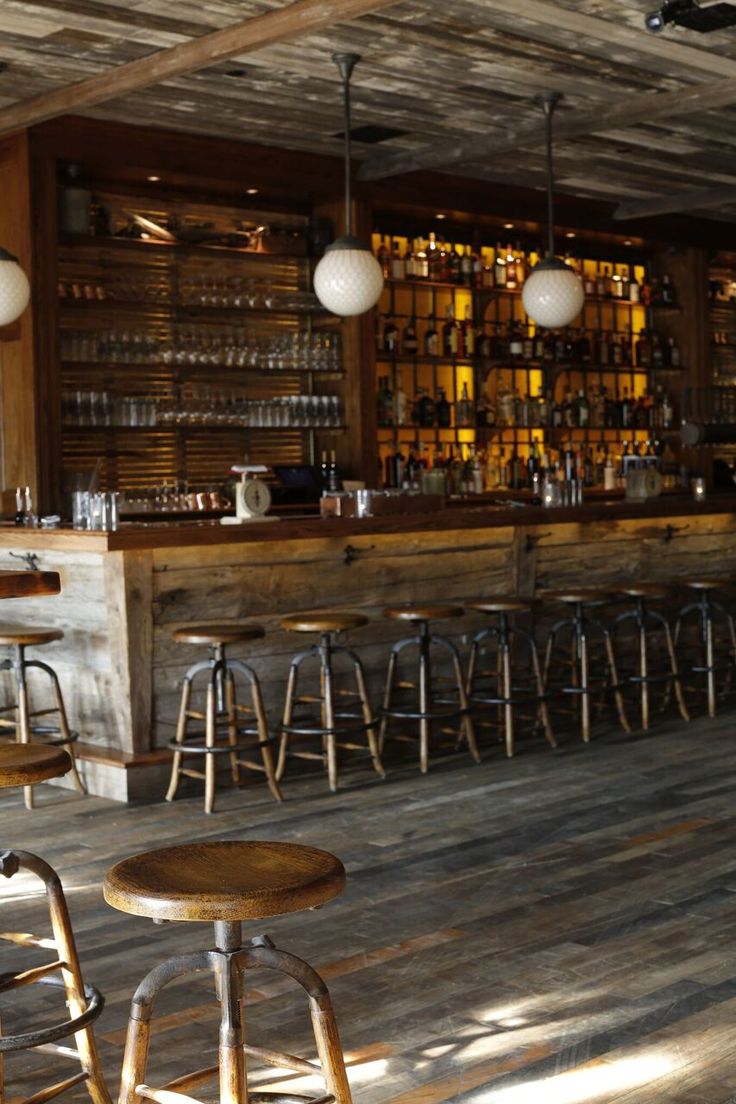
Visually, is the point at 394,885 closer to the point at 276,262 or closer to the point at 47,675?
the point at 47,675

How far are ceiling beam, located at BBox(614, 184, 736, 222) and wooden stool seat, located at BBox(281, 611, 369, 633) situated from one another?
487 centimetres

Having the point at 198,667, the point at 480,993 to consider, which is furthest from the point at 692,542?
the point at 480,993

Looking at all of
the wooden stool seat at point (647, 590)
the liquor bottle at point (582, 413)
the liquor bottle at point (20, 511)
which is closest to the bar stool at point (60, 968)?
the liquor bottle at point (20, 511)

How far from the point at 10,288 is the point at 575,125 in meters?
2.83

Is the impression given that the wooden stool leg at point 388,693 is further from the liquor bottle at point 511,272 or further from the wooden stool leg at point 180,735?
the liquor bottle at point 511,272

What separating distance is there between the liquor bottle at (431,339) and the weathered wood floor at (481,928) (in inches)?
155

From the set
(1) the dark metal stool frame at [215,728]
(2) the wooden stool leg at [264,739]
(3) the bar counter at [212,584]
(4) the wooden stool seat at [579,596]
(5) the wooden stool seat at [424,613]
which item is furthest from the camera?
(4) the wooden stool seat at [579,596]

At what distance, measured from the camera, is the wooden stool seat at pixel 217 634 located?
5.42m

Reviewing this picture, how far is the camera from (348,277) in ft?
21.6

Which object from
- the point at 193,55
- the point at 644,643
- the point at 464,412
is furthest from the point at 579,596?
the point at 464,412

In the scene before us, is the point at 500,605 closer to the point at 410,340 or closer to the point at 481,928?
the point at 481,928

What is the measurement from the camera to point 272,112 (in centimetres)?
721

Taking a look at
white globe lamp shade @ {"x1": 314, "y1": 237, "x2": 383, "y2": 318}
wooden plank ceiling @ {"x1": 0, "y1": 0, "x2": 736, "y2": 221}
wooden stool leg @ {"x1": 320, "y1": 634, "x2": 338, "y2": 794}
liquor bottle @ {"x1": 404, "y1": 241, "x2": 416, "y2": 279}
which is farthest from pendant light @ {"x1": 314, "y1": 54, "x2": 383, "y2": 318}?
liquor bottle @ {"x1": 404, "y1": 241, "x2": 416, "y2": 279}

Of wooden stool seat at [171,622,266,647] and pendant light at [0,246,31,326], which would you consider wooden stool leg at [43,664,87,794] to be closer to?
wooden stool seat at [171,622,266,647]
